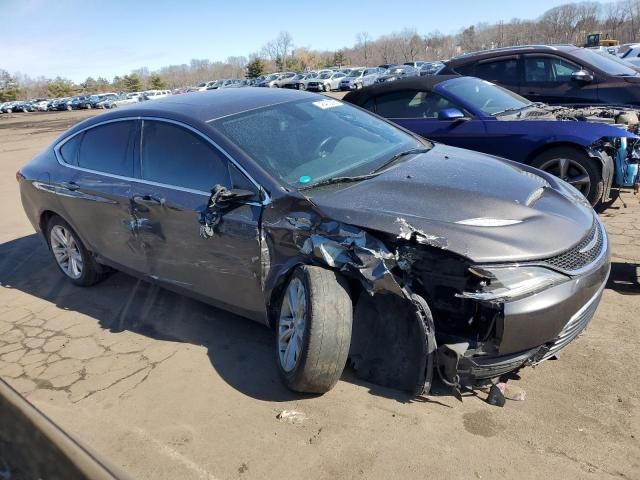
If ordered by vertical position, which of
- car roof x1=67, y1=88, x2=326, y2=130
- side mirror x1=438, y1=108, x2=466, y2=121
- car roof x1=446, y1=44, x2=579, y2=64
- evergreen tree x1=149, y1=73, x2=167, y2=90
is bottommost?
evergreen tree x1=149, y1=73, x2=167, y2=90

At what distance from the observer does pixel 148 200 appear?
3900 millimetres

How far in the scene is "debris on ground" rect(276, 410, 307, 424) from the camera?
2977 millimetres

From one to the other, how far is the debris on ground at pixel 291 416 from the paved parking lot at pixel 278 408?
0.11ft

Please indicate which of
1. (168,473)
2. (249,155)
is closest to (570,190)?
(249,155)

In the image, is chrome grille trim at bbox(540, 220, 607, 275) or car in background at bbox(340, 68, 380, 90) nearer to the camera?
chrome grille trim at bbox(540, 220, 607, 275)

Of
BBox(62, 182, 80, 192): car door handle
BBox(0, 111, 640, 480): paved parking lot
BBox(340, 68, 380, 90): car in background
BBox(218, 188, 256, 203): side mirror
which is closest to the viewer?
BBox(0, 111, 640, 480): paved parking lot

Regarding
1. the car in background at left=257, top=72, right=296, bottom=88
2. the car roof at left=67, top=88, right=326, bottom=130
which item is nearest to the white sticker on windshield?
the car roof at left=67, top=88, right=326, bottom=130

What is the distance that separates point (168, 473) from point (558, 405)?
208 cm

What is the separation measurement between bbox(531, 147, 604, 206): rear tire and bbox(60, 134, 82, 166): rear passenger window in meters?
4.63

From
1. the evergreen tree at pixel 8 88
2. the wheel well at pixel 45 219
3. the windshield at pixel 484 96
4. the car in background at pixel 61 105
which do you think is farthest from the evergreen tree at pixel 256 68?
the wheel well at pixel 45 219

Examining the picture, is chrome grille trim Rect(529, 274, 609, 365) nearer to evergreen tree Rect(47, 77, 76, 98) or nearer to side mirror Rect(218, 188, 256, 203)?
side mirror Rect(218, 188, 256, 203)

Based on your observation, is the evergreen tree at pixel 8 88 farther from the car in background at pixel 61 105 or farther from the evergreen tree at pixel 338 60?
the evergreen tree at pixel 338 60

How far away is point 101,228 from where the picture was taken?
450 cm

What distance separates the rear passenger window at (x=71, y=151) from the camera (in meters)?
4.85
